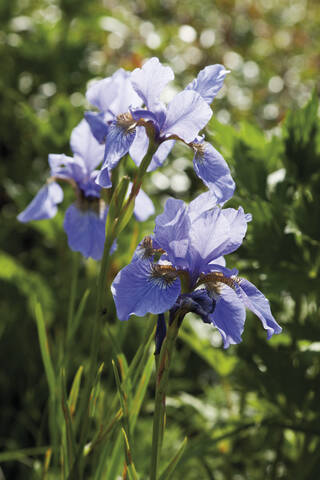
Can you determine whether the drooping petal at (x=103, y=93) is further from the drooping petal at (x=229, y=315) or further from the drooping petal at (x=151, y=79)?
the drooping petal at (x=229, y=315)

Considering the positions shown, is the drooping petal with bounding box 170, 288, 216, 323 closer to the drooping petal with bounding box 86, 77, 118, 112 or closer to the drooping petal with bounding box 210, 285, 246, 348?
the drooping petal with bounding box 210, 285, 246, 348

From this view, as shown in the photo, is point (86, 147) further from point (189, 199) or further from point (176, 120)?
point (189, 199)

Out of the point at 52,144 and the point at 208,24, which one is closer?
the point at 52,144

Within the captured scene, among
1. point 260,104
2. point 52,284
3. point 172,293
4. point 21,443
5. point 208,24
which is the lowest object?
point 21,443

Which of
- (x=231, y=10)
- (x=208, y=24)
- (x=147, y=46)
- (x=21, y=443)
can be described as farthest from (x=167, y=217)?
(x=231, y=10)

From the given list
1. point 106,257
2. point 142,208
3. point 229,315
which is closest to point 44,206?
point 142,208

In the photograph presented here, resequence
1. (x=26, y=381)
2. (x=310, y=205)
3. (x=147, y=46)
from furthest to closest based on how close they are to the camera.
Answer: (x=147, y=46), (x=26, y=381), (x=310, y=205)

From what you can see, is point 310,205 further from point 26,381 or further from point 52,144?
point 26,381

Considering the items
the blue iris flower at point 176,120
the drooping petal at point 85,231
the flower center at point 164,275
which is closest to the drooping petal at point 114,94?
the blue iris flower at point 176,120
